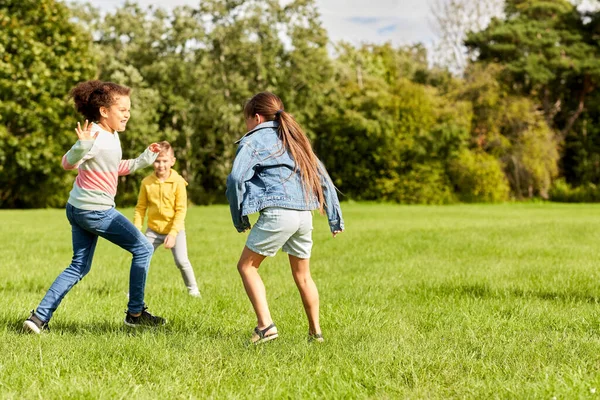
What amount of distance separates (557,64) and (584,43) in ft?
10.0

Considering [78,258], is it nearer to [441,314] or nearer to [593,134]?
[441,314]

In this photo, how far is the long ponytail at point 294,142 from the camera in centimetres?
478

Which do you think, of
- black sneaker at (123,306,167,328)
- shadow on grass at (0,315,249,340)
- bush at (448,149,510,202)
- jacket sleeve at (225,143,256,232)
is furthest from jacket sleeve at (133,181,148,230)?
bush at (448,149,510,202)

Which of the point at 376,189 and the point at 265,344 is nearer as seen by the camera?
the point at 265,344

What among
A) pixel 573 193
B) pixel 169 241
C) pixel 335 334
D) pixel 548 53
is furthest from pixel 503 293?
pixel 548 53

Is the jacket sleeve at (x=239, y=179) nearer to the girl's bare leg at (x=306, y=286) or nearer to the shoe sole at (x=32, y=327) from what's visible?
the girl's bare leg at (x=306, y=286)

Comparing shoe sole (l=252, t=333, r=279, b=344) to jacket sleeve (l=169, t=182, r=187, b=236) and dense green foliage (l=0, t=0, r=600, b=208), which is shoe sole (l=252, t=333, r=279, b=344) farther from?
dense green foliage (l=0, t=0, r=600, b=208)

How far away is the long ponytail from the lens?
4.78m

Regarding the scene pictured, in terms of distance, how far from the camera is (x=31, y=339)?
4.97 metres

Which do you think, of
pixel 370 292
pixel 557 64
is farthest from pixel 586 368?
pixel 557 64

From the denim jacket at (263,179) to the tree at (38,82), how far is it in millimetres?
27668

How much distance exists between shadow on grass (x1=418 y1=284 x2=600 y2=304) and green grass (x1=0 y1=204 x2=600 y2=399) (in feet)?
0.08

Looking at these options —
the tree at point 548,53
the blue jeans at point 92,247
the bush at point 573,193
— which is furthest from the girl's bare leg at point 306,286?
the tree at point 548,53

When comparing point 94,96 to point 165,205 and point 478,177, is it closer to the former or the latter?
point 165,205
